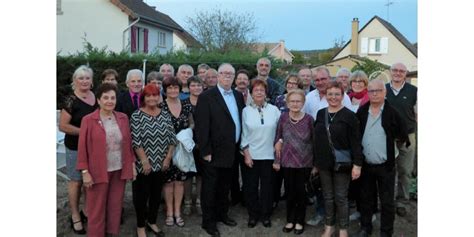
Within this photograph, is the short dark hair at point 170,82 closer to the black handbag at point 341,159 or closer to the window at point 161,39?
the black handbag at point 341,159

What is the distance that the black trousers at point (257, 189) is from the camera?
4.95 meters

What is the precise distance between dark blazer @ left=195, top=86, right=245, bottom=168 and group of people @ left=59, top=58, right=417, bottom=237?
1 centimetres

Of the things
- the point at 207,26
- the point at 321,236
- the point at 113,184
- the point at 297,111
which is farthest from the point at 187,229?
the point at 207,26

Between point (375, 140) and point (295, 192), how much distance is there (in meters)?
1.04

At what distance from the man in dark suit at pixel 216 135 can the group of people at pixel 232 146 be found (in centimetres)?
1

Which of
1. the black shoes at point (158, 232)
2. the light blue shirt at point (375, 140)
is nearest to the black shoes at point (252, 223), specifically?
the black shoes at point (158, 232)

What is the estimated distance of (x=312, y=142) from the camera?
Answer: 4.72 metres

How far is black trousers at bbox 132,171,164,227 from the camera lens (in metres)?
4.56

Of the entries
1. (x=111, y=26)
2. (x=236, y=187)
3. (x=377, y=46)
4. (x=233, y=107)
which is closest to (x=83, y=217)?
(x=236, y=187)

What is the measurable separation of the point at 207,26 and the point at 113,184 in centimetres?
1988

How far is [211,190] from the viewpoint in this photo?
16.0 feet

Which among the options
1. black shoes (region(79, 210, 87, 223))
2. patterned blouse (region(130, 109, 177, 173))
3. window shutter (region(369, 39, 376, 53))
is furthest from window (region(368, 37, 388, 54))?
black shoes (region(79, 210, 87, 223))

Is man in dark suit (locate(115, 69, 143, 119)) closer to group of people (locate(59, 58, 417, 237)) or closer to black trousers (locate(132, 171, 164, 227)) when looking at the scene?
group of people (locate(59, 58, 417, 237))

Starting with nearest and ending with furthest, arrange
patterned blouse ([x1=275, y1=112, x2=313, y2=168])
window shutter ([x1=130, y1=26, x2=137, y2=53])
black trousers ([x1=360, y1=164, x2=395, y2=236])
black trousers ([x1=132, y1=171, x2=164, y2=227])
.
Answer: black trousers ([x1=360, y1=164, x2=395, y2=236]), black trousers ([x1=132, y1=171, x2=164, y2=227]), patterned blouse ([x1=275, y1=112, x2=313, y2=168]), window shutter ([x1=130, y1=26, x2=137, y2=53])
